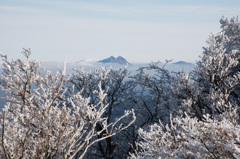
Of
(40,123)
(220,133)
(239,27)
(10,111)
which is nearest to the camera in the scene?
(220,133)

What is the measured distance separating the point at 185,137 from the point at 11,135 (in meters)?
4.30

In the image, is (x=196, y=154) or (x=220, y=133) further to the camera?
(x=196, y=154)

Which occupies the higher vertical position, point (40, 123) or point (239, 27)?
point (239, 27)

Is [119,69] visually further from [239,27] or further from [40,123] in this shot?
[40,123]

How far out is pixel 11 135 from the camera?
5340 millimetres

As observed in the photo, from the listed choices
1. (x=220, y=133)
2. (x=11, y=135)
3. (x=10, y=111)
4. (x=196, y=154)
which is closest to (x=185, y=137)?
(x=196, y=154)

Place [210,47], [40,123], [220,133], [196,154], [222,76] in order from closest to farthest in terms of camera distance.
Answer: [220,133], [196,154], [40,123], [222,76], [210,47]

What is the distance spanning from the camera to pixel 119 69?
15195 mm

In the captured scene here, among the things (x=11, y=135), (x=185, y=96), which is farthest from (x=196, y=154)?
(x=185, y=96)

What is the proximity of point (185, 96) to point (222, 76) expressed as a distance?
2.85 meters

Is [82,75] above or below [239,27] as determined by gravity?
below

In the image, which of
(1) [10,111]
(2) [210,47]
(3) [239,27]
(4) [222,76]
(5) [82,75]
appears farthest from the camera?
(3) [239,27]

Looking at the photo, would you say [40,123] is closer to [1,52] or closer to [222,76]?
[1,52]

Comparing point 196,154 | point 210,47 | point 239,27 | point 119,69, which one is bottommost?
point 196,154
